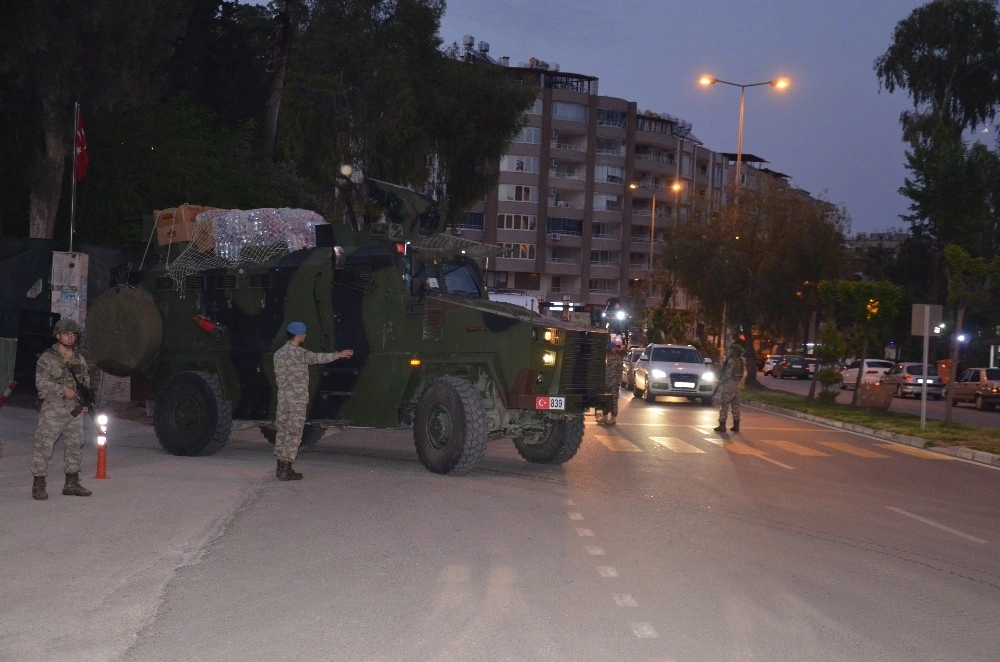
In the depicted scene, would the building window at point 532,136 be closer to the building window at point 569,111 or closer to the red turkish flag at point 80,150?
the building window at point 569,111

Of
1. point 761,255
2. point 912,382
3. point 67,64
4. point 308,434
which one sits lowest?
point 308,434

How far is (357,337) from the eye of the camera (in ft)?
50.0

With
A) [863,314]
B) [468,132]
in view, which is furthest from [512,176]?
[863,314]

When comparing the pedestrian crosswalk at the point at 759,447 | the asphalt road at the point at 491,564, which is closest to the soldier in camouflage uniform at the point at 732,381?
the pedestrian crosswalk at the point at 759,447

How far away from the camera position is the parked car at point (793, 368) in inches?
2790

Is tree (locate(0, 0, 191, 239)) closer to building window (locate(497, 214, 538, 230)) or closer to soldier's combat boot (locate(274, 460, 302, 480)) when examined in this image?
soldier's combat boot (locate(274, 460, 302, 480))

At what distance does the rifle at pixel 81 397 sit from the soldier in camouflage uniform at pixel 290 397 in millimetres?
2437

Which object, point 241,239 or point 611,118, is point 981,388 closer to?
point 241,239

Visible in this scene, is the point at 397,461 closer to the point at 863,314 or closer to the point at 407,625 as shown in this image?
the point at 407,625

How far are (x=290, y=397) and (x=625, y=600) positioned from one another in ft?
21.5

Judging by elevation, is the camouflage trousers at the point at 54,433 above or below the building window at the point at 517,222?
below

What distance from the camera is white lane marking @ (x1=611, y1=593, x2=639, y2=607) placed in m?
7.59

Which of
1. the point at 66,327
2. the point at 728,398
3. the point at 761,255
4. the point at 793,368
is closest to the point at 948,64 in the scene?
the point at 761,255

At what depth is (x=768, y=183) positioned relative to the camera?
48625 millimetres
